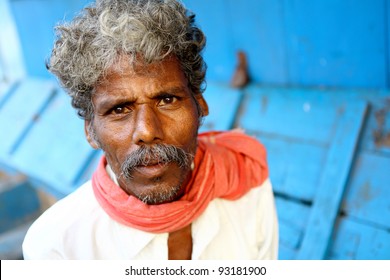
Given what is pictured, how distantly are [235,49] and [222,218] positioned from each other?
1915mm

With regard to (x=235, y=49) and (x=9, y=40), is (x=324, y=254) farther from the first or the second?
(x=9, y=40)

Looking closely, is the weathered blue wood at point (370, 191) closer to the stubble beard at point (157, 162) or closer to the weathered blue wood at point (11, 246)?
the stubble beard at point (157, 162)

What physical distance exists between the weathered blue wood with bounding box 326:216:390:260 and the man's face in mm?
1274

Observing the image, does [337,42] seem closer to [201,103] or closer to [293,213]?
[293,213]

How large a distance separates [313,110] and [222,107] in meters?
0.78

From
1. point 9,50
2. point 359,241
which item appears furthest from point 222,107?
point 9,50

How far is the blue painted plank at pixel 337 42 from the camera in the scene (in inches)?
99.3

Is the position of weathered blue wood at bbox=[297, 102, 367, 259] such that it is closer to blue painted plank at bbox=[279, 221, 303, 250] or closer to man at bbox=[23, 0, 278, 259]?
blue painted plank at bbox=[279, 221, 303, 250]

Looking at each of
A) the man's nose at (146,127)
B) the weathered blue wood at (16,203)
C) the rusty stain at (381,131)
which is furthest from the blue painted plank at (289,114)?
the weathered blue wood at (16,203)

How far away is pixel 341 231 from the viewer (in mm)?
2334

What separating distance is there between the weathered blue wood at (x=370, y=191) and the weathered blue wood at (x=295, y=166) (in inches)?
8.6

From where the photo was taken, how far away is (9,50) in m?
6.52

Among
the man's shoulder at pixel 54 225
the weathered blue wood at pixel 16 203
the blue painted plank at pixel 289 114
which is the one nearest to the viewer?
the man's shoulder at pixel 54 225

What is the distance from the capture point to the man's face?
1320mm
